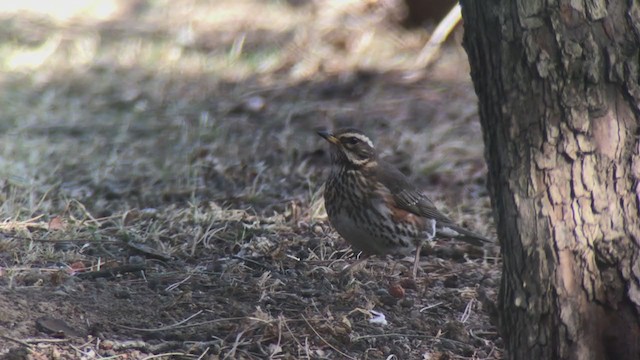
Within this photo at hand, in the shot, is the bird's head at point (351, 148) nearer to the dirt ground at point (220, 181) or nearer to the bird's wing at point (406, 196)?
the bird's wing at point (406, 196)

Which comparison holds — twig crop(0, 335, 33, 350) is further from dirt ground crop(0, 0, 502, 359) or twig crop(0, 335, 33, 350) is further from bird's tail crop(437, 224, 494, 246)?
bird's tail crop(437, 224, 494, 246)

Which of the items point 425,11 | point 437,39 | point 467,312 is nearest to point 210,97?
point 437,39

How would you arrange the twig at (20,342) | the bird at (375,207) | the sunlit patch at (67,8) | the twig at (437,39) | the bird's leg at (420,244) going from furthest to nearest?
the sunlit patch at (67,8) < the twig at (437,39) < the bird at (375,207) < the bird's leg at (420,244) < the twig at (20,342)

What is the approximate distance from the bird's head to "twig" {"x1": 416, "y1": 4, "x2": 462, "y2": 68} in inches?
170

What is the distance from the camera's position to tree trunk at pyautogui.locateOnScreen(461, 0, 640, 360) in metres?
4.04

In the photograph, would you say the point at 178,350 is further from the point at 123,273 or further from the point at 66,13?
the point at 66,13

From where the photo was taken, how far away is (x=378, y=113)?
10.0 m

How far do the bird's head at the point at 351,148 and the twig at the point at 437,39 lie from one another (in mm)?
4321

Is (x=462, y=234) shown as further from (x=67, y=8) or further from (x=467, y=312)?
(x=67, y=8)

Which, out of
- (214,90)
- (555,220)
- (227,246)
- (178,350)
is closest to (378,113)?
(214,90)

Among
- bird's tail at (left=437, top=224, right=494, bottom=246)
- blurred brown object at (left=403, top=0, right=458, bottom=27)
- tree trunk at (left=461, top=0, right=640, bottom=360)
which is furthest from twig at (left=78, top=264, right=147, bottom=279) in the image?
blurred brown object at (left=403, top=0, right=458, bottom=27)

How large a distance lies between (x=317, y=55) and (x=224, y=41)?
132 cm

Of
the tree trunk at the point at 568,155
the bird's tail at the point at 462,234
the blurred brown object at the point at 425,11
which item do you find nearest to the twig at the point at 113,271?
the bird's tail at the point at 462,234

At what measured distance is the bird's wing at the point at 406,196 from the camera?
7141 millimetres
